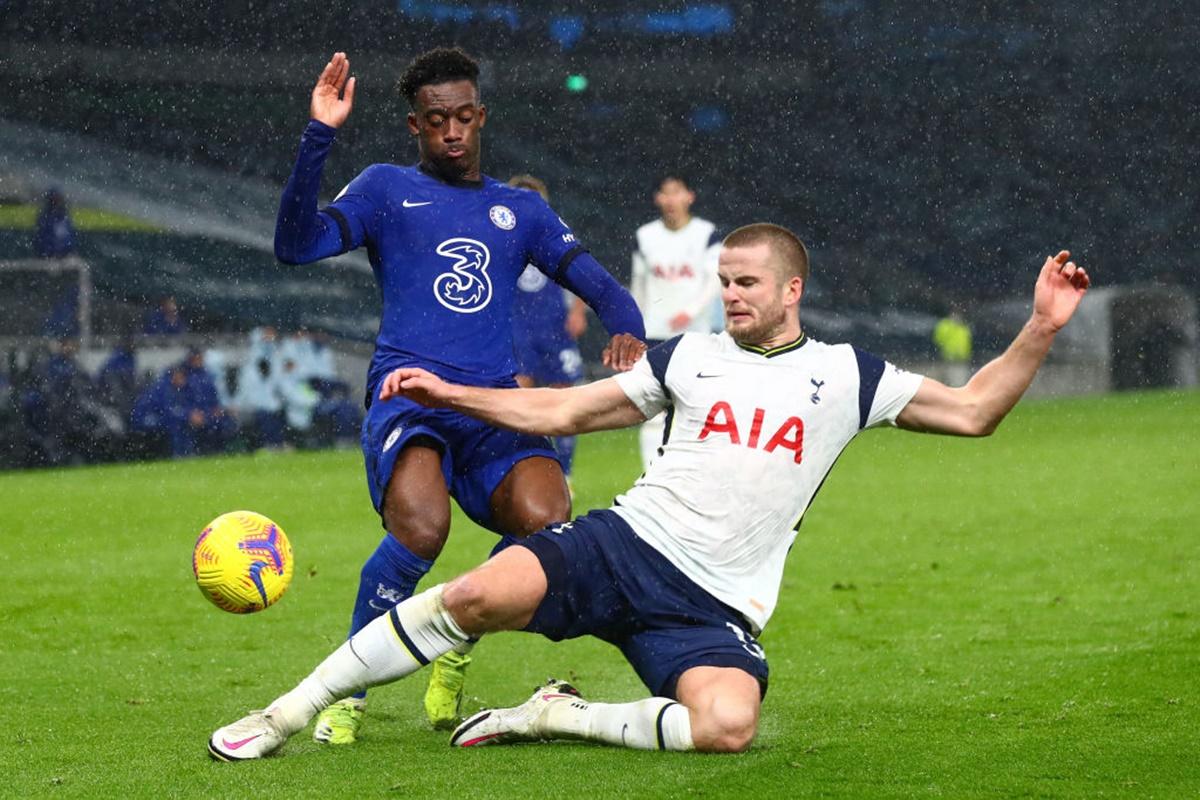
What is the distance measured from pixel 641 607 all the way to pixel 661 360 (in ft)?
2.24

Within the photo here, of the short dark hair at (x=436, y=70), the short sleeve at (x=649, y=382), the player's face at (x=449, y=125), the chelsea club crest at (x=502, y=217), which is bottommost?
the short sleeve at (x=649, y=382)

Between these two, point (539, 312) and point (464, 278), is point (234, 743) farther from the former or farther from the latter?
point (539, 312)

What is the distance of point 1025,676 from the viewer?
5895 millimetres

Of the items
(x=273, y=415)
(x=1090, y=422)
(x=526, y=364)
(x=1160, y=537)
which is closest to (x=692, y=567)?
(x=1160, y=537)

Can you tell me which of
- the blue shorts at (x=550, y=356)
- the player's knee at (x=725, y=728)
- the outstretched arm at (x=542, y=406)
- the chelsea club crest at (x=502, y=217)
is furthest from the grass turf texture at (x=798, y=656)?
the chelsea club crest at (x=502, y=217)

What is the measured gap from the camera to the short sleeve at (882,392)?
4.70m

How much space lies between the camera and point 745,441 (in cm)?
Result: 465

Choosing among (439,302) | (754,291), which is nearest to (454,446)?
(439,302)

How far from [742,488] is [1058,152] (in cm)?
3243

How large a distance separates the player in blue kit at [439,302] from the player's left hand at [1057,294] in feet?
4.15

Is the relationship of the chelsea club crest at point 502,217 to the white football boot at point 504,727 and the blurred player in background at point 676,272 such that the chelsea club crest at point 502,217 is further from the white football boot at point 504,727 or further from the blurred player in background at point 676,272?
the blurred player in background at point 676,272

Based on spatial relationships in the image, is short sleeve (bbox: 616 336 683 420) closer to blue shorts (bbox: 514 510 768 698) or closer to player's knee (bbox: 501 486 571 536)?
blue shorts (bbox: 514 510 768 698)

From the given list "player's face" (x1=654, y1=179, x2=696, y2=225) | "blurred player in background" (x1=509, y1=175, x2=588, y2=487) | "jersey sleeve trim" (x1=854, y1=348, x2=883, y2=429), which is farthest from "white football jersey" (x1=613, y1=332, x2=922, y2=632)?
"blurred player in background" (x1=509, y1=175, x2=588, y2=487)

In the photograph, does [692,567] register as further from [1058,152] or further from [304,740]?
[1058,152]
